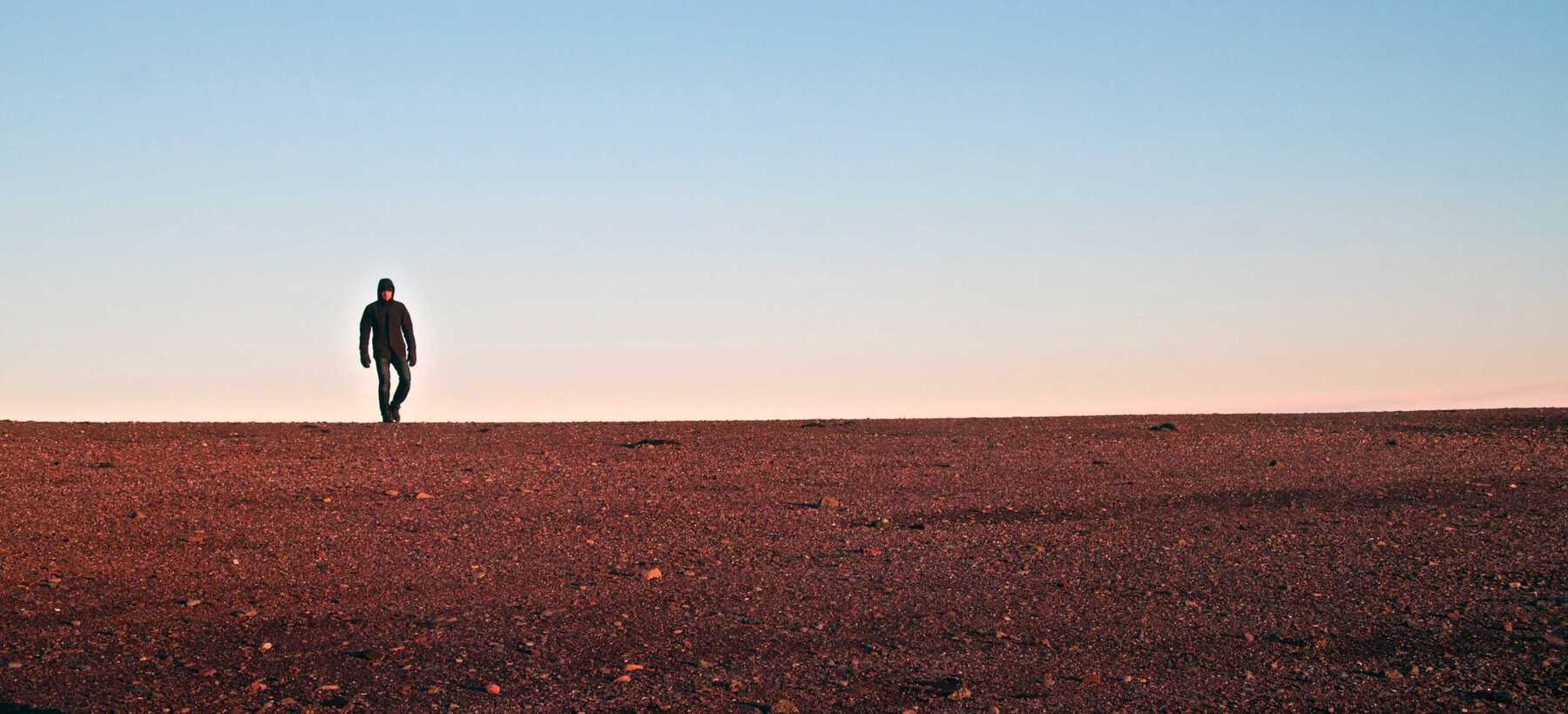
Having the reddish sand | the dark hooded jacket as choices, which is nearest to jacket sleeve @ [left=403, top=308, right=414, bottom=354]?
A: the dark hooded jacket

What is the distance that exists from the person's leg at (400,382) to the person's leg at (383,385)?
0.08 m

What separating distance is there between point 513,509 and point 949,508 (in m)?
3.29

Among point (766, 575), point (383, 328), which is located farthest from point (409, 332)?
point (766, 575)

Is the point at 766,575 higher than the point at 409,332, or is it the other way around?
the point at 409,332

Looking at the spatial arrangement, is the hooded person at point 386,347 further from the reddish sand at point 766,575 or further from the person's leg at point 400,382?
the reddish sand at point 766,575

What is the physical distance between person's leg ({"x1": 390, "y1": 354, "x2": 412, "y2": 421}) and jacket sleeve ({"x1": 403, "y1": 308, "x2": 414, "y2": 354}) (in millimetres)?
218

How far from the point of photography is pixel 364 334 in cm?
1756

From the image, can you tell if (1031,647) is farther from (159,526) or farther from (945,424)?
(945,424)

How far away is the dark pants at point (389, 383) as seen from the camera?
17500mm

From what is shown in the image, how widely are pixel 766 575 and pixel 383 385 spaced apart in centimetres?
1064

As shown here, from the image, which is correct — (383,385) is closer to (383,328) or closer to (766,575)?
(383,328)

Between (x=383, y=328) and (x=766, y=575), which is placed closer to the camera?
(x=766, y=575)

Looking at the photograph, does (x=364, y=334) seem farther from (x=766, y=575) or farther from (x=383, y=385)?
(x=766, y=575)

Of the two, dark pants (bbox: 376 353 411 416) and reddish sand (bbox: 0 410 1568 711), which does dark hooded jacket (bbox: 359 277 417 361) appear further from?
reddish sand (bbox: 0 410 1568 711)
